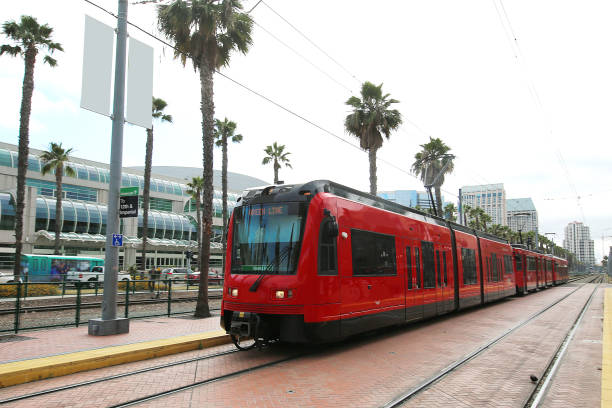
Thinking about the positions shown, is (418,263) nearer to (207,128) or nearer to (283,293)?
(283,293)

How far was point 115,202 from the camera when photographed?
1140 cm

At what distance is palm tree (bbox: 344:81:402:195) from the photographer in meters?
27.0

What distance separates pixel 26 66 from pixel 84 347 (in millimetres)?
22261

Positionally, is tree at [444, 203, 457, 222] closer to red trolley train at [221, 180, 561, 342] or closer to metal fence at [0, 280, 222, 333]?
metal fence at [0, 280, 222, 333]

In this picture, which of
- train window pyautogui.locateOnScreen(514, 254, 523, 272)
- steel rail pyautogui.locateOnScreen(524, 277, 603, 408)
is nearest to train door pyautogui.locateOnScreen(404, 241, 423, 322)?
steel rail pyautogui.locateOnScreen(524, 277, 603, 408)

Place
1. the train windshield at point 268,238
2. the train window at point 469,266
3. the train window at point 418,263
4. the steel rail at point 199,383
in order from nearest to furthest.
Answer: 1. the steel rail at point 199,383
2. the train windshield at point 268,238
3. the train window at point 418,263
4. the train window at point 469,266

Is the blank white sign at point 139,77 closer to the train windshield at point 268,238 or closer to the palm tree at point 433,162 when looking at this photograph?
the train windshield at point 268,238

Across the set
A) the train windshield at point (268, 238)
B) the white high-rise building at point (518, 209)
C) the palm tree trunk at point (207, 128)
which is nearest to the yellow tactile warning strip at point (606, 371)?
the train windshield at point (268, 238)

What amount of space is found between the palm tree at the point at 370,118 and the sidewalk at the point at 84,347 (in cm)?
1719

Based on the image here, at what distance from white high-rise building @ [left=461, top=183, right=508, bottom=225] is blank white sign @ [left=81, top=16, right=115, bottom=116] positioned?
71259mm

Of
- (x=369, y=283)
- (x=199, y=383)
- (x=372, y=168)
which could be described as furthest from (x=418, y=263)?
(x=372, y=168)

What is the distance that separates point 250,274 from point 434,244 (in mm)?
7170

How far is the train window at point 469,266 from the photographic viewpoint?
16.8 m

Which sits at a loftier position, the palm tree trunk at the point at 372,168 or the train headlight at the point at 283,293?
the palm tree trunk at the point at 372,168
